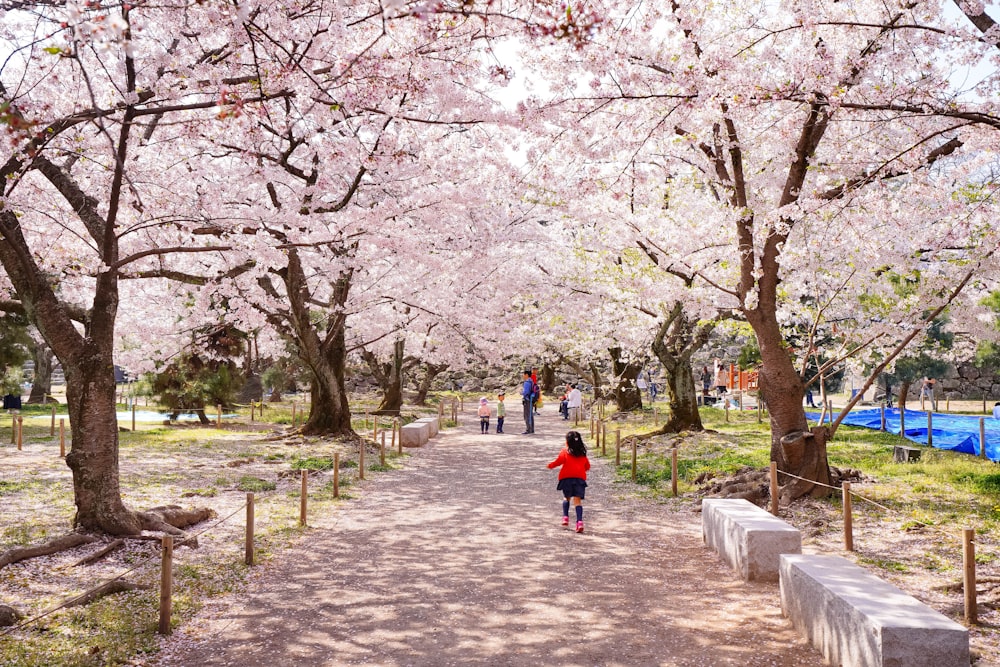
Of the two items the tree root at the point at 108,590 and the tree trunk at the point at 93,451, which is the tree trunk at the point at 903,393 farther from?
the tree root at the point at 108,590

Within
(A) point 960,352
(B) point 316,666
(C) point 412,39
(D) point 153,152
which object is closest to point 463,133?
(D) point 153,152

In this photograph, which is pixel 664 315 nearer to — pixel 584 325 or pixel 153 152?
pixel 584 325

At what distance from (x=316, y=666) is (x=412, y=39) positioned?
6.73 m

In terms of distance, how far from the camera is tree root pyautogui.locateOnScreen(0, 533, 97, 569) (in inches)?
291

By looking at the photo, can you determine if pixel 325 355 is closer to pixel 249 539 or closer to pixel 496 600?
pixel 249 539

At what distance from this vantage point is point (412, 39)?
8461mm

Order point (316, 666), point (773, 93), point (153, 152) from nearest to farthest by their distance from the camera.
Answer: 1. point (316, 666)
2. point (773, 93)
3. point (153, 152)

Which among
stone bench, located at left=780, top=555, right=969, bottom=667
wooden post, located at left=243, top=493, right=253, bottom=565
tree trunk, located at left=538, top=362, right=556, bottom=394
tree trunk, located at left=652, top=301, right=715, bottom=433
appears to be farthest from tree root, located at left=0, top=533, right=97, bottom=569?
tree trunk, located at left=538, top=362, right=556, bottom=394

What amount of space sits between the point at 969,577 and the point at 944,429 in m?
17.8

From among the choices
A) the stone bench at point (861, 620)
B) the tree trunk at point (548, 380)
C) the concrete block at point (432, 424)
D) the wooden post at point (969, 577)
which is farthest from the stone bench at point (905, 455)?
the tree trunk at point (548, 380)

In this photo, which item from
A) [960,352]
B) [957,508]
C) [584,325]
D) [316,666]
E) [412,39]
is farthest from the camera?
[960,352]

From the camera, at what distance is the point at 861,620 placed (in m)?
4.75

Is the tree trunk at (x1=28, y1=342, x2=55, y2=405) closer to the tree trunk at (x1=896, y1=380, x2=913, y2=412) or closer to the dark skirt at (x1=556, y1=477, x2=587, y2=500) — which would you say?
the dark skirt at (x1=556, y1=477, x2=587, y2=500)

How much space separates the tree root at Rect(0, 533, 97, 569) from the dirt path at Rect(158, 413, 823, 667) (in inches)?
86.5
